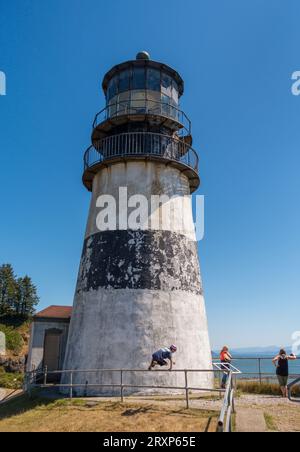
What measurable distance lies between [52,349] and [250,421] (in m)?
12.8

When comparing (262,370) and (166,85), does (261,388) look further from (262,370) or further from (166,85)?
(262,370)

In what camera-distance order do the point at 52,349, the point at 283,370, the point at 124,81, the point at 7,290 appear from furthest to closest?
the point at 7,290 → the point at 52,349 → the point at 124,81 → the point at 283,370

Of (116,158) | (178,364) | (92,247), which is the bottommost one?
(178,364)

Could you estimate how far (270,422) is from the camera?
8.50 metres

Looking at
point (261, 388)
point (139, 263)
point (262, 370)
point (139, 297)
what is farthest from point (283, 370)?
point (262, 370)

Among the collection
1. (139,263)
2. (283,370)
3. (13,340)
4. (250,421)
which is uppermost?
(139,263)

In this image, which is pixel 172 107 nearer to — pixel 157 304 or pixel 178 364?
pixel 157 304

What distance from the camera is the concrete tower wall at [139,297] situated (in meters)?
13.3

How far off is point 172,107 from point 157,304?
29.9 ft

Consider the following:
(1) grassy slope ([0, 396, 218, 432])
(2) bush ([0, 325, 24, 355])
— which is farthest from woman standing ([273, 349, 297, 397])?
(2) bush ([0, 325, 24, 355])

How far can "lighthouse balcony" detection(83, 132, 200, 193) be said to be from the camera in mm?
15617

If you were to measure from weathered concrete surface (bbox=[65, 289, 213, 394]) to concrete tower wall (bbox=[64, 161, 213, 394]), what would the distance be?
0.03 m
